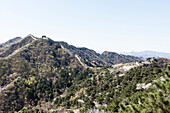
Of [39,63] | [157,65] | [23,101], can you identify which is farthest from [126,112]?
[39,63]

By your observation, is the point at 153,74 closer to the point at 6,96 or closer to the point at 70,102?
the point at 70,102

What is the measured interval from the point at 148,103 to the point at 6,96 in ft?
340

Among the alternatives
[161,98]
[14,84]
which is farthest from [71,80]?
[161,98]

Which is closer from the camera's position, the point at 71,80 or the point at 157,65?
the point at 157,65

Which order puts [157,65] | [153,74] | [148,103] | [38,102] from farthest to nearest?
[38,102] → [157,65] → [153,74] → [148,103]

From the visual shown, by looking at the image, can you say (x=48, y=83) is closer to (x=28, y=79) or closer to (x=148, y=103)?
(x=28, y=79)

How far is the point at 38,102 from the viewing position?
3836 inches

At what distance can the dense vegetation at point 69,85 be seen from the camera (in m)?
48.0

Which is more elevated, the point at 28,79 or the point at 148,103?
the point at 148,103

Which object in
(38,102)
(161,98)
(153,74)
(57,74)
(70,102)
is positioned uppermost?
(161,98)

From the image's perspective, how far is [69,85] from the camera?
10931 cm

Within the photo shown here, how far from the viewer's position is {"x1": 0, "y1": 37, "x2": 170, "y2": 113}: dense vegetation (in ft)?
158

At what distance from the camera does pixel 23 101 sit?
321 feet

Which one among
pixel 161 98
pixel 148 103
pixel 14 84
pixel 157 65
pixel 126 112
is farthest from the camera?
pixel 14 84
